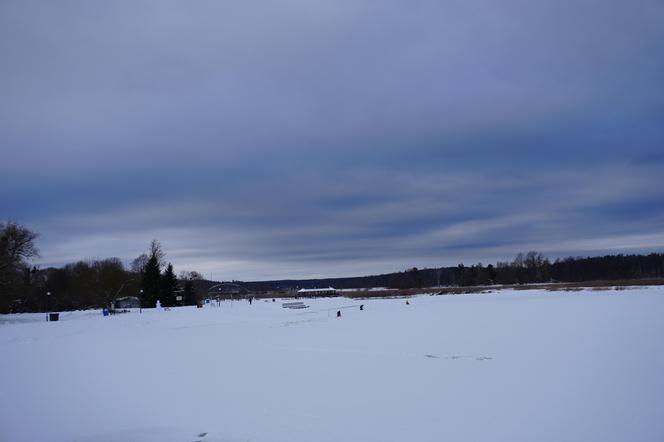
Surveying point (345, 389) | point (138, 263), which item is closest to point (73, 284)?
point (138, 263)

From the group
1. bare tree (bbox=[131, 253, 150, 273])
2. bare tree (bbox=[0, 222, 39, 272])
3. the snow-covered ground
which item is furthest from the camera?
bare tree (bbox=[131, 253, 150, 273])

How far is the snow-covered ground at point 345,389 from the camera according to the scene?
7238 mm

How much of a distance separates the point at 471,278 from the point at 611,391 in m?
158

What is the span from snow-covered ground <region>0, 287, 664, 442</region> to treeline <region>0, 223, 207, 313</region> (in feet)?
104

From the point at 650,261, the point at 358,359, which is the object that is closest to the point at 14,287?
the point at 358,359

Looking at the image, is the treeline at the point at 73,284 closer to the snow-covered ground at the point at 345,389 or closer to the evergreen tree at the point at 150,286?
the evergreen tree at the point at 150,286

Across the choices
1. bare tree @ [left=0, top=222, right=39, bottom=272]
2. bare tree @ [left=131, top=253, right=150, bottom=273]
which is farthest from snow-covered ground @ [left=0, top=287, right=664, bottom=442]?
bare tree @ [left=131, top=253, right=150, bottom=273]

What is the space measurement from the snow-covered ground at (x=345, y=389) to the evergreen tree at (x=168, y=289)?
36458 millimetres

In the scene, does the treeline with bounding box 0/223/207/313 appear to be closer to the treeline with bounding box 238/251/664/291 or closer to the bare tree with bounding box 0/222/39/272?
the bare tree with bounding box 0/222/39/272

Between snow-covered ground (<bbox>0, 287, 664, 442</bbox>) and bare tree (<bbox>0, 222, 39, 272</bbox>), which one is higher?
bare tree (<bbox>0, 222, 39, 272</bbox>)

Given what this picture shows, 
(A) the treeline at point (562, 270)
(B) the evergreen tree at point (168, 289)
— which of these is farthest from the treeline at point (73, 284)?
(A) the treeline at point (562, 270)

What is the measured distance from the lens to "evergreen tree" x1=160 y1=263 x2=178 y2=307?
2112 inches

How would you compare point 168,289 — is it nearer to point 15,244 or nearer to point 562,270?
point 15,244

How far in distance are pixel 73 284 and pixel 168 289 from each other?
27.7 m
